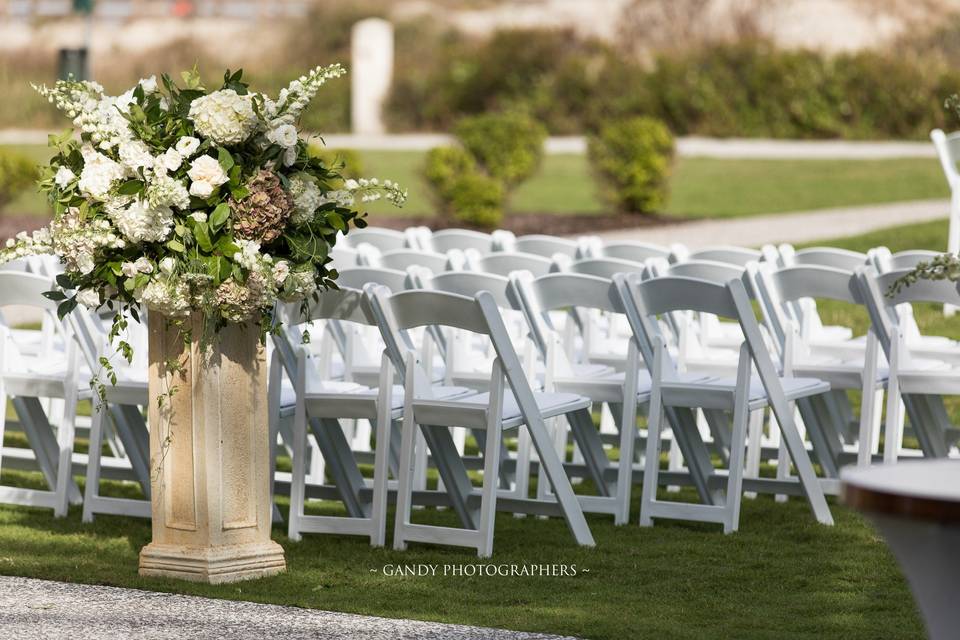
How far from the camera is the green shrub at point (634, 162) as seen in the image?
70.1ft

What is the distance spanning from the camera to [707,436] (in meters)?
8.84

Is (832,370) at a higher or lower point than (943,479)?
lower

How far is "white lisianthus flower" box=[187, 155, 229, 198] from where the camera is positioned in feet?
18.9

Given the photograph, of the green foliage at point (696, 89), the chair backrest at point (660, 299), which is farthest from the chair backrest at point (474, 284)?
the green foliage at point (696, 89)

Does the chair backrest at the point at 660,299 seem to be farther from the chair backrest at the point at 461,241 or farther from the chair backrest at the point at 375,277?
the chair backrest at the point at 461,241

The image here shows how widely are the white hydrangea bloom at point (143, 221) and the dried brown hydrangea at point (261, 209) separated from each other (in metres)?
A: 0.24

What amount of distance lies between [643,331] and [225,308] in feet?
6.60

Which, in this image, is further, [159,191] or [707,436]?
[707,436]

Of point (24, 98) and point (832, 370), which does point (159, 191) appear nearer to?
point (832, 370)

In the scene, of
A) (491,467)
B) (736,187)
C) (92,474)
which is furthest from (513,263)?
(736,187)

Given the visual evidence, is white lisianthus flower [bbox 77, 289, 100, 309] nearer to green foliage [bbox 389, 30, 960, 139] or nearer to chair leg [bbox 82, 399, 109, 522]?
chair leg [bbox 82, 399, 109, 522]

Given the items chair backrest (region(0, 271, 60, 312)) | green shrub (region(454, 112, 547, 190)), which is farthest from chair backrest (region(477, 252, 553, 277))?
green shrub (region(454, 112, 547, 190))

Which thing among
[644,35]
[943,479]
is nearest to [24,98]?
[644,35]

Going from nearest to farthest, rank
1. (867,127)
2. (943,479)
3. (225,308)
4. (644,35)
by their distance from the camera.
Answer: (943,479)
(225,308)
(867,127)
(644,35)
